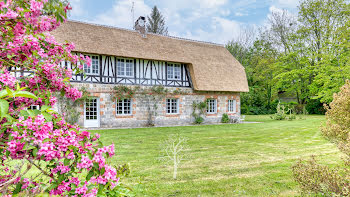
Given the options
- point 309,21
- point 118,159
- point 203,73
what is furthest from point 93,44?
point 309,21

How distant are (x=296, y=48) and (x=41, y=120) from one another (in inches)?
1072

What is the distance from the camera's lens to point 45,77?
6.36 ft

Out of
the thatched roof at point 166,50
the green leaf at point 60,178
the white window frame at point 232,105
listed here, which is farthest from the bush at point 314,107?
the green leaf at point 60,178

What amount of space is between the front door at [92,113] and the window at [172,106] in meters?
4.77

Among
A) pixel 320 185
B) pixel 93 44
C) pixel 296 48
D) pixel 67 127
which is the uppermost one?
pixel 296 48

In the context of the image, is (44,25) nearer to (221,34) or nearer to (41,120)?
(41,120)

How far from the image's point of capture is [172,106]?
15578 mm

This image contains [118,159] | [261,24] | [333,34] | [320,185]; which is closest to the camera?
[320,185]

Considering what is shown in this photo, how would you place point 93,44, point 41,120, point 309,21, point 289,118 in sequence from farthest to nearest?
point 309,21 < point 289,118 < point 93,44 < point 41,120

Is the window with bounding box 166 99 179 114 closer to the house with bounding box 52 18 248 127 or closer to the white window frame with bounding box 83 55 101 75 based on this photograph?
the house with bounding box 52 18 248 127

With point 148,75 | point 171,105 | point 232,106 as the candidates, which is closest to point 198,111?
point 171,105

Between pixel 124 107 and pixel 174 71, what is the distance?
4.41 metres

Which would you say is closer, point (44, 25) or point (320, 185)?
point (44, 25)

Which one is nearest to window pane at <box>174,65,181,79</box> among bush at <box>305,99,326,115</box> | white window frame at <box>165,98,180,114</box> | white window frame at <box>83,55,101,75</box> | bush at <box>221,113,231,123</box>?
white window frame at <box>165,98,180,114</box>
